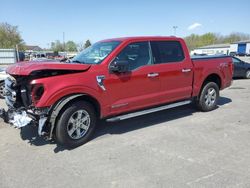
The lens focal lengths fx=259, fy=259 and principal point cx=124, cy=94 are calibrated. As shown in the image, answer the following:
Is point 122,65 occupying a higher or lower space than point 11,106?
higher

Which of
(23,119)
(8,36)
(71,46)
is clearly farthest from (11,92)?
(71,46)

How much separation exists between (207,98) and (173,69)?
176 cm

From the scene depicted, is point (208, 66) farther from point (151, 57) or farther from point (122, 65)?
point (122, 65)

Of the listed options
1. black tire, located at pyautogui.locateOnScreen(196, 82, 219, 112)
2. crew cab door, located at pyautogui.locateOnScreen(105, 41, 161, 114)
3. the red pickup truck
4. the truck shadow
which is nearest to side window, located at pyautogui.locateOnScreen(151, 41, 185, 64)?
the red pickup truck

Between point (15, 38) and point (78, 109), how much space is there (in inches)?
2175

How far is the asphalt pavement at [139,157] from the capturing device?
3.48m

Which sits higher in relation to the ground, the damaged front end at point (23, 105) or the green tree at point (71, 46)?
the green tree at point (71, 46)

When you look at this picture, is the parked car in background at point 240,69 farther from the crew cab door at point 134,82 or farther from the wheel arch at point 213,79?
the crew cab door at point 134,82

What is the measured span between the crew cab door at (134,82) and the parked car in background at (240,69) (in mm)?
11072

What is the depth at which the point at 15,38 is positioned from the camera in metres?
53.9

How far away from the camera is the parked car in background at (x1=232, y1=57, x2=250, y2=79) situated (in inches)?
593

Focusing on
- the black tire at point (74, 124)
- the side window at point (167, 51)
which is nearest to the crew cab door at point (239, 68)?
the side window at point (167, 51)

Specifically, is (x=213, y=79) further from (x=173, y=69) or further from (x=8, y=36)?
(x=8, y=36)

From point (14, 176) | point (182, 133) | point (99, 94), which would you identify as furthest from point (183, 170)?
point (14, 176)
